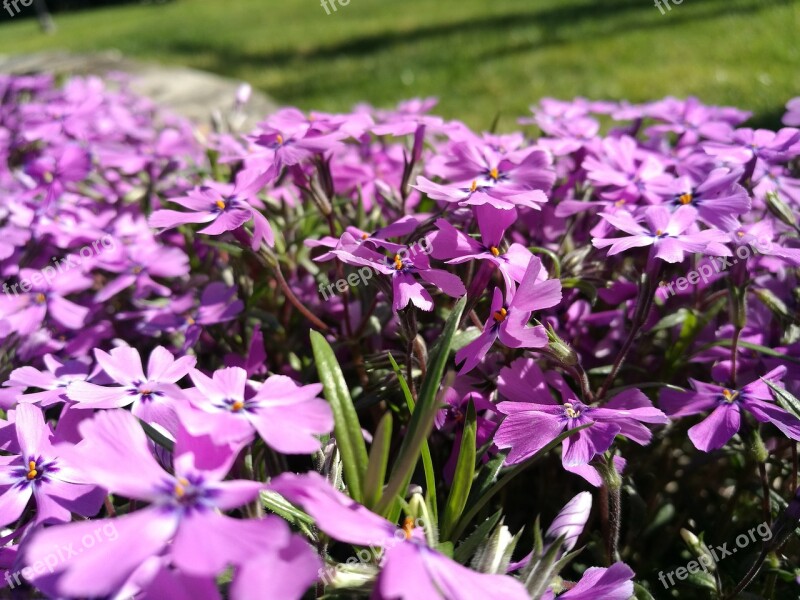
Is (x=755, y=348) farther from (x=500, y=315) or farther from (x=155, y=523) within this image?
(x=155, y=523)

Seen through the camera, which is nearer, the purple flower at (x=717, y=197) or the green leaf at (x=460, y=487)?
the green leaf at (x=460, y=487)

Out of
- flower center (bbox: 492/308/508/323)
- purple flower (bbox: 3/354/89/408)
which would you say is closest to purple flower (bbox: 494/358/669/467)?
flower center (bbox: 492/308/508/323)

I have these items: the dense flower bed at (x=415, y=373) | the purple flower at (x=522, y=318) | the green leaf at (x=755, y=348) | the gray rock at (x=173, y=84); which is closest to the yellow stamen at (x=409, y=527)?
the dense flower bed at (x=415, y=373)

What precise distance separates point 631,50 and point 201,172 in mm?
4035

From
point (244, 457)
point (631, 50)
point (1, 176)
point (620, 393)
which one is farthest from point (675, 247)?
point (631, 50)

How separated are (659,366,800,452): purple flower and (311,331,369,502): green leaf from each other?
19.0 inches

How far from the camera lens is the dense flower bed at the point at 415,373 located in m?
0.72

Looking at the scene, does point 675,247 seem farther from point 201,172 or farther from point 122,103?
point 122,103

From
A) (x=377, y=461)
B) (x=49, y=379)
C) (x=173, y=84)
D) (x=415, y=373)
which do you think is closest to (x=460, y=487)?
(x=377, y=461)

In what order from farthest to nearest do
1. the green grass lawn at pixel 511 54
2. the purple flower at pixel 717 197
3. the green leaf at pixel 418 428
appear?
the green grass lawn at pixel 511 54, the purple flower at pixel 717 197, the green leaf at pixel 418 428

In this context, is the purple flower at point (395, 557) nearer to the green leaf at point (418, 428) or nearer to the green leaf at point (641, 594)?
the green leaf at point (418, 428)

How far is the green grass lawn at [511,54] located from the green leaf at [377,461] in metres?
2.34

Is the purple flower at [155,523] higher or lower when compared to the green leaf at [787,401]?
higher

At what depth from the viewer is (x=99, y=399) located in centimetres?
97
